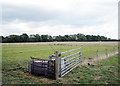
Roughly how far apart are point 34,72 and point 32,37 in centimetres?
4886

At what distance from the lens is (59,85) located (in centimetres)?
480

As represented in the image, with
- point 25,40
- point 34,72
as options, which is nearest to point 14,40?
point 25,40

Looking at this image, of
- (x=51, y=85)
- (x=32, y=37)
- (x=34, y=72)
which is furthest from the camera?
(x=32, y=37)

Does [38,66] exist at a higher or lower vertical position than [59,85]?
higher

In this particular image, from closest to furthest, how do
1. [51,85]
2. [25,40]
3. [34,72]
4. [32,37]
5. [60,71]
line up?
1. [51,85]
2. [60,71]
3. [34,72]
4. [32,37]
5. [25,40]

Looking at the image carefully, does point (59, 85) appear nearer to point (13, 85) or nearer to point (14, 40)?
point (13, 85)

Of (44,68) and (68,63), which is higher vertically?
(68,63)

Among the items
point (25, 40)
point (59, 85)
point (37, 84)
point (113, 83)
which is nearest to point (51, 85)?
point (59, 85)

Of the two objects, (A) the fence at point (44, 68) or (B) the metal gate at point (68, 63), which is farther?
(B) the metal gate at point (68, 63)

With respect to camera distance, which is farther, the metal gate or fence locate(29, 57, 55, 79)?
the metal gate

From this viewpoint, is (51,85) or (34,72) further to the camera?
(34,72)

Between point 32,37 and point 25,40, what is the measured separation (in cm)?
585

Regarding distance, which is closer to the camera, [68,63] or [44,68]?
[44,68]

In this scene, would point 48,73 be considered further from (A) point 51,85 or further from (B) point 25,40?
(B) point 25,40
